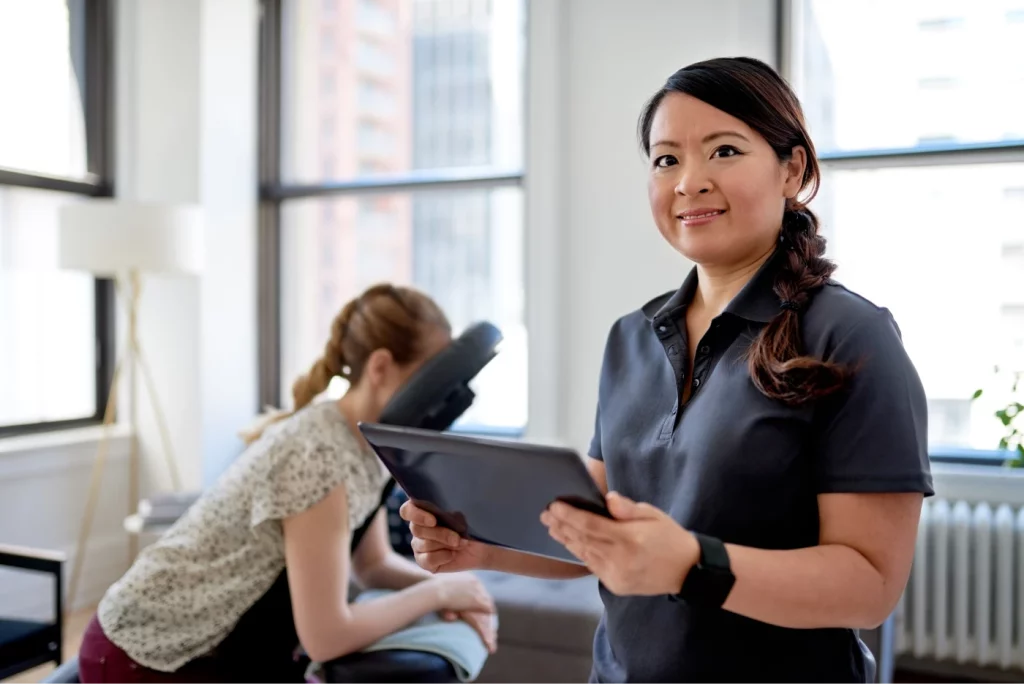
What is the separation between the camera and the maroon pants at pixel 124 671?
1.56m

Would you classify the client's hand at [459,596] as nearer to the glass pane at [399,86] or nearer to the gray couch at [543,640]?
the gray couch at [543,640]

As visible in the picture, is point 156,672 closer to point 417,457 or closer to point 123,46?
point 417,457

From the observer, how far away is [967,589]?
300 cm

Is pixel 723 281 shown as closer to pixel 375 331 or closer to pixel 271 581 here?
pixel 375 331

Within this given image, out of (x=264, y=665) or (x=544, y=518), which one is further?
(x=264, y=665)

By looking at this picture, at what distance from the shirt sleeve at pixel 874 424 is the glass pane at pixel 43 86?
3808mm

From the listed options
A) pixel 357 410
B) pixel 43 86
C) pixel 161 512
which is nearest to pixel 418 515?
pixel 357 410

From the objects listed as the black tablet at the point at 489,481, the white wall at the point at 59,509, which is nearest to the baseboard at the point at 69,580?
the white wall at the point at 59,509

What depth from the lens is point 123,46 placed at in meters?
4.13

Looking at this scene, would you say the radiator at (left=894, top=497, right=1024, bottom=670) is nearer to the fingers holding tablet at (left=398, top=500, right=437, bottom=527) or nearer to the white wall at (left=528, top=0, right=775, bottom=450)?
the white wall at (left=528, top=0, right=775, bottom=450)

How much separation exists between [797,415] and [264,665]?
1173 mm

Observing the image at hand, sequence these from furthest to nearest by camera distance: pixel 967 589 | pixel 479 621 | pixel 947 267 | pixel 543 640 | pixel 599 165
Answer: pixel 599 165 < pixel 947 267 < pixel 967 589 < pixel 543 640 < pixel 479 621

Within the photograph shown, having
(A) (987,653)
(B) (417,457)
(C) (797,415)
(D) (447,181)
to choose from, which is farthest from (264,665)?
(D) (447,181)

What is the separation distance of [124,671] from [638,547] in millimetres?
1160
